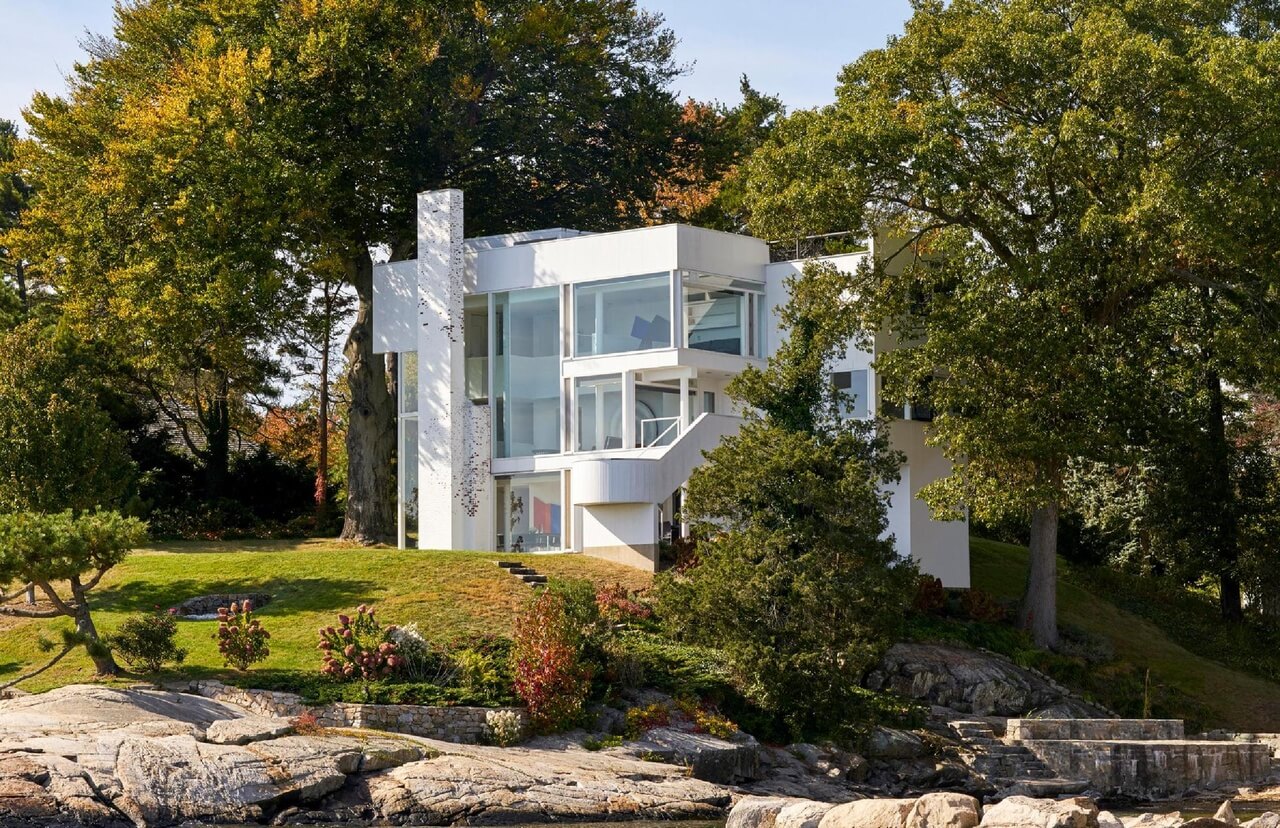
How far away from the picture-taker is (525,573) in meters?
37.9

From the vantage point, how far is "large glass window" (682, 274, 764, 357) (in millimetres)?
42812

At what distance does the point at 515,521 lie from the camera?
144 feet

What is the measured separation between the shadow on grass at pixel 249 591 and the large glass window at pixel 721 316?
1104 cm

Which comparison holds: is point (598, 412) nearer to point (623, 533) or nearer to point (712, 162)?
point (623, 533)

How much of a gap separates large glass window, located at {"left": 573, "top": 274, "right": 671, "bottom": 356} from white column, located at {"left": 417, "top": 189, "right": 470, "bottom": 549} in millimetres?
3219

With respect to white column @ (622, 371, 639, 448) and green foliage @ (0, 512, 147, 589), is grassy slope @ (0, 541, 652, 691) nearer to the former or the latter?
green foliage @ (0, 512, 147, 589)

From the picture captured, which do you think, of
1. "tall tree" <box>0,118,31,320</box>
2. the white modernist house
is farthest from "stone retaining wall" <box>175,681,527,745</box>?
"tall tree" <box>0,118,31,320</box>

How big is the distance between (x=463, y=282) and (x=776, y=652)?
17.2 meters

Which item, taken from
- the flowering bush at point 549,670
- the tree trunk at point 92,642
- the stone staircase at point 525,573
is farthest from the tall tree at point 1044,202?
the tree trunk at point 92,642

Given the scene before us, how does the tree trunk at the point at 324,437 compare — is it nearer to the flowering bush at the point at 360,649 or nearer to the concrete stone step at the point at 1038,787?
the flowering bush at the point at 360,649

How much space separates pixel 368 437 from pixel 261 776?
23960 mm

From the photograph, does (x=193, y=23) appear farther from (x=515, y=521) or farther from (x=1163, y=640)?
(x=1163, y=640)

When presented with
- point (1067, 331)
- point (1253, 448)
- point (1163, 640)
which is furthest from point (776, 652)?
point (1253, 448)

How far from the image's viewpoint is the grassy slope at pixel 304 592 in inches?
1270
